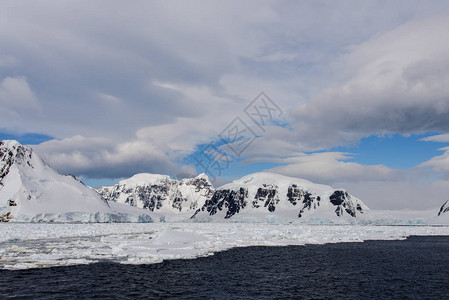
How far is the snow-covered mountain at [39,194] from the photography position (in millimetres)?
137750

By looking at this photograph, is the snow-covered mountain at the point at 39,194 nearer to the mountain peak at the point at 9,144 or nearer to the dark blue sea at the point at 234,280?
the mountain peak at the point at 9,144

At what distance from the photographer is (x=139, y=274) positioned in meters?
25.2

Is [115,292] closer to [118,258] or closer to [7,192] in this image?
[118,258]

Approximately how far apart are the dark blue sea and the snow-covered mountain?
130381mm

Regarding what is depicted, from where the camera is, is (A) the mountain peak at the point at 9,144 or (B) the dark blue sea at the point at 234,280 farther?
(A) the mountain peak at the point at 9,144

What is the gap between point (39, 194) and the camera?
14875 centimetres

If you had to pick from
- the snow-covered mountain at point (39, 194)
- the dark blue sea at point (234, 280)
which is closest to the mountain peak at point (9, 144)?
the snow-covered mountain at point (39, 194)

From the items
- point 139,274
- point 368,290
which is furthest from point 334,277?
point 139,274

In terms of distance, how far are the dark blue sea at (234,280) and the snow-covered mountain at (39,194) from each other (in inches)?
5133

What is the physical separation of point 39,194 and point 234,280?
151890 mm

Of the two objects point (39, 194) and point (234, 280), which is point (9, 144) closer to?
point (39, 194)

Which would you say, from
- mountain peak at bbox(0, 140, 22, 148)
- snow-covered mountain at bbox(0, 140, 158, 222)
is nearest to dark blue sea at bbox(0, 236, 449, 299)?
snow-covered mountain at bbox(0, 140, 158, 222)

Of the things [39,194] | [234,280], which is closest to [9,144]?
[39,194]

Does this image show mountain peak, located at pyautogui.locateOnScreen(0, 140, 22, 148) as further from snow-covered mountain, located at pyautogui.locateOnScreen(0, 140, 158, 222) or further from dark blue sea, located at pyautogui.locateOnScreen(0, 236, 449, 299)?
dark blue sea, located at pyautogui.locateOnScreen(0, 236, 449, 299)
